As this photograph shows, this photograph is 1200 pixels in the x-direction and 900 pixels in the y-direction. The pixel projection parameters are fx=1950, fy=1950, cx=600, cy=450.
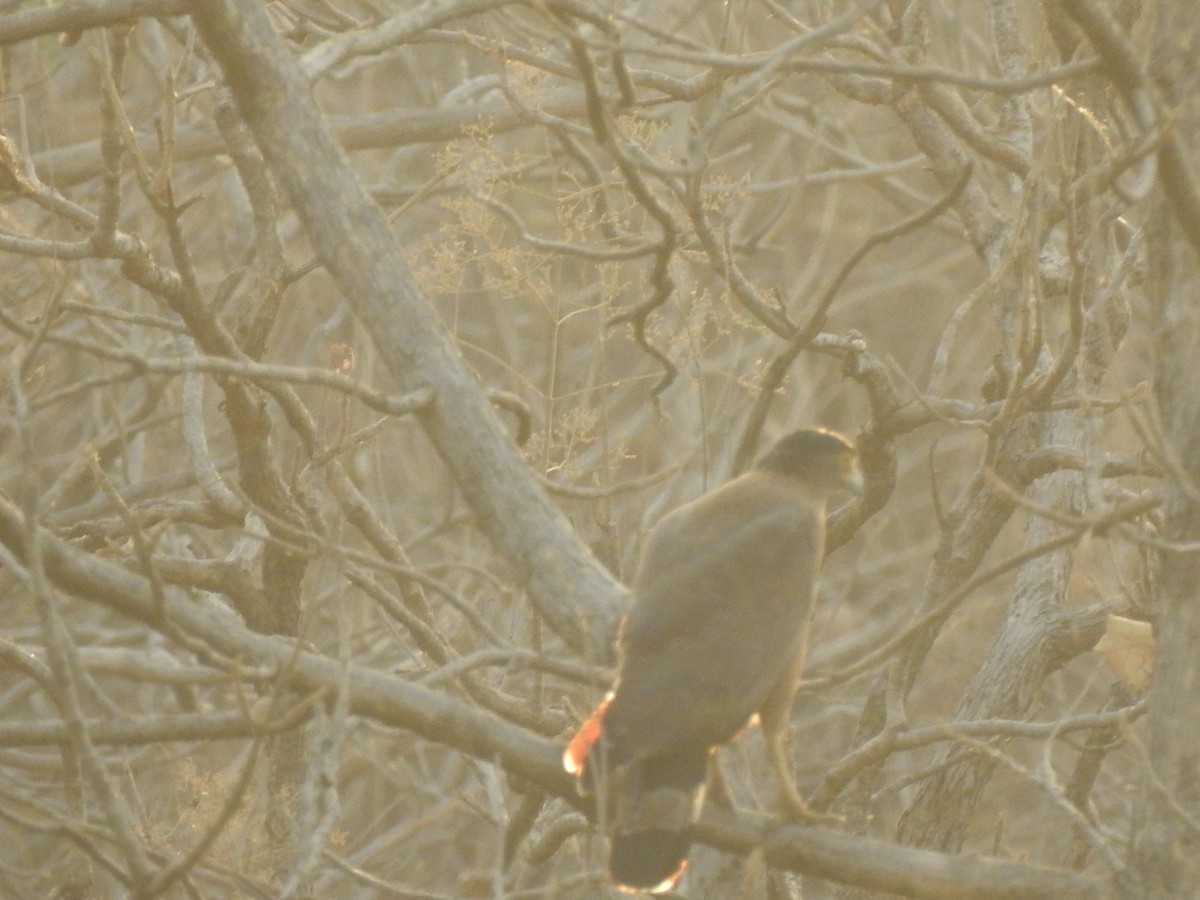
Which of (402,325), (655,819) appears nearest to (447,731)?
(655,819)

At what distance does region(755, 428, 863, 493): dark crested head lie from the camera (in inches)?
187

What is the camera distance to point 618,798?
3756 millimetres

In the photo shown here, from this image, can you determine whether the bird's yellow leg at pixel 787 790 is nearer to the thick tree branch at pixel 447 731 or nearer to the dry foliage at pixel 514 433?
the dry foliage at pixel 514 433

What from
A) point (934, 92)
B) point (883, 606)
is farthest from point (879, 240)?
point (883, 606)

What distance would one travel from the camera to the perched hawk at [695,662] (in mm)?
3656

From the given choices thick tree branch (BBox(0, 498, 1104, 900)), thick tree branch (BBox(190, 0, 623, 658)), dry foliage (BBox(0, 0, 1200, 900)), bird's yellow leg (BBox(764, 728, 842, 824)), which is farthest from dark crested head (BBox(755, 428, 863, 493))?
thick tree branch (BBox(0, 498, 1104, 900))

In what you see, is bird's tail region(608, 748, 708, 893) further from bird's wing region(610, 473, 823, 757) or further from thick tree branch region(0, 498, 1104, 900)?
thick tree branch region(0, 498, 1104, 900)

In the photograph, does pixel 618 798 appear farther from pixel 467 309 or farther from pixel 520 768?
pixel 467 309

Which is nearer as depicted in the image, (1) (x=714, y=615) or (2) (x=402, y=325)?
(2) (x=402, y=325)

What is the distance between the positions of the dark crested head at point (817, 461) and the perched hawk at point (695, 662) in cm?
15

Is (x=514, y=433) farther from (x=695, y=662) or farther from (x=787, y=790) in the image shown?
(x=787, y=790)

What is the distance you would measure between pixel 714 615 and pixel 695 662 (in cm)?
16

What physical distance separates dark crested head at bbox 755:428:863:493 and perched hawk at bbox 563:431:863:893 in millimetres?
149

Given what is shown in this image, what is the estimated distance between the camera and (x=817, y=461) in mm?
4766
